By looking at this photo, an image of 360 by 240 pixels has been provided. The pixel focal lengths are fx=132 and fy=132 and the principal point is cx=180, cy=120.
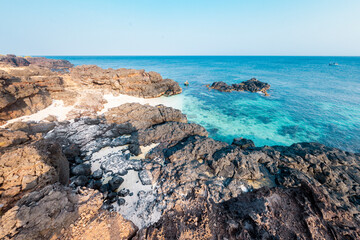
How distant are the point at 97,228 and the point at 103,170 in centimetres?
485

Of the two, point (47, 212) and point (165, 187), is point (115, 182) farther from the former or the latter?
point (47, 212)

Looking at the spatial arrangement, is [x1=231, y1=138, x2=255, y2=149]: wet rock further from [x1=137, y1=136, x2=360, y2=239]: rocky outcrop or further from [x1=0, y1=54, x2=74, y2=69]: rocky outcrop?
[x1=0, y1=54, x2=74, y2=69]: rocky outcrop

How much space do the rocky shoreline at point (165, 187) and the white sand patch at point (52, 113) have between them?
2134 millimetres

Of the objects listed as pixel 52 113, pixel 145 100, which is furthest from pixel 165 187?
pixel 145 100

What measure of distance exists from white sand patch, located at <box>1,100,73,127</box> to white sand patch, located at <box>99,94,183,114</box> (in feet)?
15.1

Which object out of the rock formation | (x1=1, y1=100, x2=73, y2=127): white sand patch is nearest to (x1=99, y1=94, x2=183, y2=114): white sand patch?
the rock formation

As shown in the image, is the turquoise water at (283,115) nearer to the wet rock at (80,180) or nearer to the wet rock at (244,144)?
the wet rock at (244,144)

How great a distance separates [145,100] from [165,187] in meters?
18.6

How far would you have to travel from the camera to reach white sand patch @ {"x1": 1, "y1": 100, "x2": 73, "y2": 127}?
14.1 m

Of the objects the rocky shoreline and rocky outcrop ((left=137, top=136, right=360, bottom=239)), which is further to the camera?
rocky outcrop ((left=137, top=136, right=360, bottom=239))

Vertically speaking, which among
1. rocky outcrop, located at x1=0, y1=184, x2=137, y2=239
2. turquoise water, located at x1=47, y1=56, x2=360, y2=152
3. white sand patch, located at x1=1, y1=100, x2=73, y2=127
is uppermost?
rocky outcrop, located at x1=0, y1=184, x2=137, y2=239

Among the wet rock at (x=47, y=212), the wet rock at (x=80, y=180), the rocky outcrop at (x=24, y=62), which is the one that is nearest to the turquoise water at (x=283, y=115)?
the wet rock at (x=80, y=180)

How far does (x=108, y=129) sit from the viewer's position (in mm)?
13008

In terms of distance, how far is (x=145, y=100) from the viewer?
23719mm
